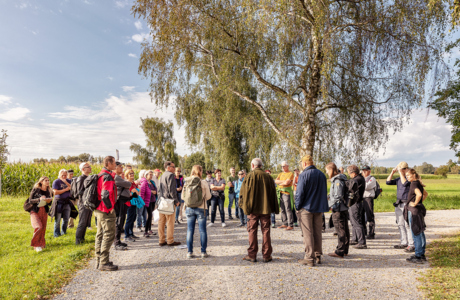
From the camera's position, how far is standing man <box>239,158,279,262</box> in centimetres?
590

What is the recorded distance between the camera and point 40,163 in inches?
869

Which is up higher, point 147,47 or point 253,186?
point 147,47

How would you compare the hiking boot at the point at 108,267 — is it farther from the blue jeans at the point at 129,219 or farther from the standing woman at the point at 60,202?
the standing woman at the point at 60,202

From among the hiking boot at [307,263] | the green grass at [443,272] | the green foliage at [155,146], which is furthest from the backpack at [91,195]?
the green foliage at [155,146]

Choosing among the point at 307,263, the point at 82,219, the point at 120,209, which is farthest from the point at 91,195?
the point at 307,263

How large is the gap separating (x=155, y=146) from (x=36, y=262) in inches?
1584

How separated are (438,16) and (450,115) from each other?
41.0 ft

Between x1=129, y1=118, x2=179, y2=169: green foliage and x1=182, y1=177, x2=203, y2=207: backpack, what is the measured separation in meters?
39.1

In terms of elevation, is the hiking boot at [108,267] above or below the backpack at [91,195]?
below

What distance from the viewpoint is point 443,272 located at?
5.35 metres

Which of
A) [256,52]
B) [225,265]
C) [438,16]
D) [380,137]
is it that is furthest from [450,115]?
[225,265]

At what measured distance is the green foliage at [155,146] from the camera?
44.8m

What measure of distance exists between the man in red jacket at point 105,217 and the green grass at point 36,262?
0.62m

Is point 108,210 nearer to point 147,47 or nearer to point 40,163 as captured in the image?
point 147,47
